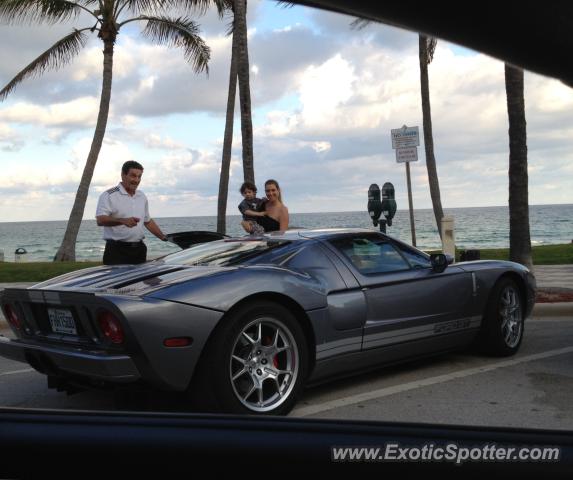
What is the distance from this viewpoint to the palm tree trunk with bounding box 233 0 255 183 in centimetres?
1498

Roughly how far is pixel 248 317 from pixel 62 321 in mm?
1117

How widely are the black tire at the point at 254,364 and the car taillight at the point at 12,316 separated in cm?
140

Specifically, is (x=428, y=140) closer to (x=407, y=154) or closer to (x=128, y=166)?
(x=407, y=154)

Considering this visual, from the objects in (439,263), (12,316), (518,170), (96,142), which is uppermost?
(96,142)

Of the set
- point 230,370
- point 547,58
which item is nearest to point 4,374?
point 230,370

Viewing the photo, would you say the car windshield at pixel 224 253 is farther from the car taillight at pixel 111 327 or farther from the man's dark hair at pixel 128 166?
the man's dark hair at pixel 128 166

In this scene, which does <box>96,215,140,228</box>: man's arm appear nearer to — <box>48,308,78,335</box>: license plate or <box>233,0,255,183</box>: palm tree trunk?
<box>48,308,78,335</box>: license plate

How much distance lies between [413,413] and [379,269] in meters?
1.14

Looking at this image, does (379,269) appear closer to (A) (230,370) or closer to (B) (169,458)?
(A) (230,370)

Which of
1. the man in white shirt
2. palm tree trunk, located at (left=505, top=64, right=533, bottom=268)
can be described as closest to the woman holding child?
the man in white shirt

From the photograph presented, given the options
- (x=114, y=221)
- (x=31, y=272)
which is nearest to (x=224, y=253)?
(x=114, y=221)

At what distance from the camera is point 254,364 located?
14.0 ft

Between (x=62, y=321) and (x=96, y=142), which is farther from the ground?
(x=96, y=142)

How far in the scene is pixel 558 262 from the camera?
15805 mm
